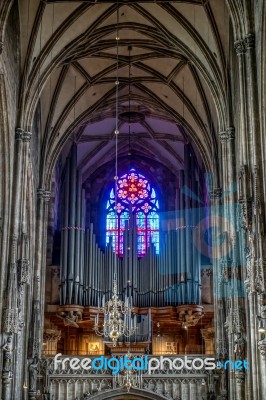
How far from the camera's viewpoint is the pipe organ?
3503 cm

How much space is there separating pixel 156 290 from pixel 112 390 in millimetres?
6321

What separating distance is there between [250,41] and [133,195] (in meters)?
19.4

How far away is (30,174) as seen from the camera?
31344 millimetres

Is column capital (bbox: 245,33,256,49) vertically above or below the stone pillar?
above

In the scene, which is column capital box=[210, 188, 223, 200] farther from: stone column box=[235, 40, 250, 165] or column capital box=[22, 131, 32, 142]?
stone column box=[235, 40, 250, 165]

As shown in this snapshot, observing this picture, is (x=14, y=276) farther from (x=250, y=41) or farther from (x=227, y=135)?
(x=250, y=41)

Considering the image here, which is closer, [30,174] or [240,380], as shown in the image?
[240,380]

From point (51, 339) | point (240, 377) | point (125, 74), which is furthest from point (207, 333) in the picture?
point (125, 74)

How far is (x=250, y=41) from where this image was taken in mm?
23047

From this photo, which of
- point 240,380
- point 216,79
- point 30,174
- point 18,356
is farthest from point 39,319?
point 216,79

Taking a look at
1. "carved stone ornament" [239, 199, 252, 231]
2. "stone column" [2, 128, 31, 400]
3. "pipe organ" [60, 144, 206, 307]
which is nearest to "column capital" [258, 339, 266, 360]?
"carved stone ornament" [239, 199, 252, 231]

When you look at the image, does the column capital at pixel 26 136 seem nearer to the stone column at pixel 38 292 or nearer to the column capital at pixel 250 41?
the stone column at pixel 38 292

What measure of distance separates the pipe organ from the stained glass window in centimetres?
293

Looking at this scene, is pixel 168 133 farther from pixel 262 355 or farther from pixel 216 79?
pixel 262 355
